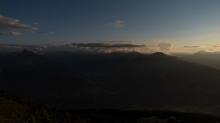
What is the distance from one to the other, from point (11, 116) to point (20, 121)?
395cm

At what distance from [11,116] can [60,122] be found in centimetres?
1083

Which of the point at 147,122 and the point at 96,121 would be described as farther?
the point at 147,122

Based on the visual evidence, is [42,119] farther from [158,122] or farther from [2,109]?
[158,122]

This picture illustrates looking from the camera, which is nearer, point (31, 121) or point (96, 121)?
point (31, 121)

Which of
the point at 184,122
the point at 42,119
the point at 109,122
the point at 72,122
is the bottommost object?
the point at 184,122

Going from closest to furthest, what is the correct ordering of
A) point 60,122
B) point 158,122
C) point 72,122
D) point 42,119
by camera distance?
point 42,119 < point 60,122 < point 72,122 < point 158,122

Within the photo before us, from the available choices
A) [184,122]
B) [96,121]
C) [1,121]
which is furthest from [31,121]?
[184,122]

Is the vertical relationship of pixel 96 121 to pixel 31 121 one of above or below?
below

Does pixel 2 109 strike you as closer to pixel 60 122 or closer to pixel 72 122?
pixel 60 122

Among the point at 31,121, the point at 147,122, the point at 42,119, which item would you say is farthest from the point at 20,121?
the point at 147,122

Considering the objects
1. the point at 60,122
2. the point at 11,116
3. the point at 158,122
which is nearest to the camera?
the point at 11,116

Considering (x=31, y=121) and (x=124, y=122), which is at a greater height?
(x=31, y=121)

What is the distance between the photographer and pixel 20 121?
32.2 m

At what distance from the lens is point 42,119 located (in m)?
37.0
